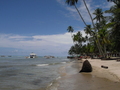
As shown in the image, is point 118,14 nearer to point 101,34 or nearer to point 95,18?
point 101,34

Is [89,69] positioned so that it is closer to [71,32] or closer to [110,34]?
[110,34]

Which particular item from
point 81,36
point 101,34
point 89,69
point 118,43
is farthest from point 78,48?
point 89,69

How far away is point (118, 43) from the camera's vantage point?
1318 inches

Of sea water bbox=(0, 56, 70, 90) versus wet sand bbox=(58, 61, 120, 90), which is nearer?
wet sand bbox=(58, 61, 120, 90)

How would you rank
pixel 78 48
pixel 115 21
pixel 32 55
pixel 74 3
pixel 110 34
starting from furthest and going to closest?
1. pixel 32 55
2. pixel 78 48
3. pixel 74 3
4. pixel 110 34
5. pixel 115 21

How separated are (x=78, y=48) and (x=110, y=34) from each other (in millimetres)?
→ 77223

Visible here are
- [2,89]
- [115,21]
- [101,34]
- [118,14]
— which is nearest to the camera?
[2,89]

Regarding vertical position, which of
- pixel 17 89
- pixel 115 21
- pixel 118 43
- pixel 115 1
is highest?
pixel 115 1

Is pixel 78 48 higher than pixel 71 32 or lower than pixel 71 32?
lower

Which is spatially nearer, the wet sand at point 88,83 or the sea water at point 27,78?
the wet sand at point 88,83

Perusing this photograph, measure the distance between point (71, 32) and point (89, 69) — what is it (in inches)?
3200

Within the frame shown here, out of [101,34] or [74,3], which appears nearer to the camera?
[74,3]

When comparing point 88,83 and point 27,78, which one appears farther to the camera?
point 27,78

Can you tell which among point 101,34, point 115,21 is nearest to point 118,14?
point 115,21
